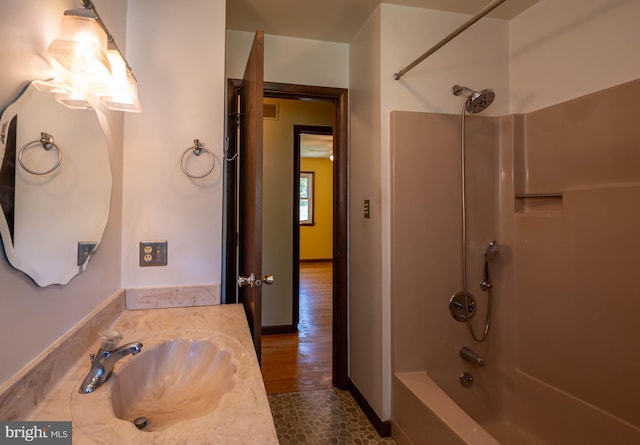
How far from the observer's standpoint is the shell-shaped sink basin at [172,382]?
0.91m

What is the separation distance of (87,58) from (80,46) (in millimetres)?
58

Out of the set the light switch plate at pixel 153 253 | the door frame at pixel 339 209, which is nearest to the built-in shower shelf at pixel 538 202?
the door frame at pixel 339 209

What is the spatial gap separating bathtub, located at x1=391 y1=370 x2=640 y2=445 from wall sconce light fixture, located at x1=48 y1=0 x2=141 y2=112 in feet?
6.03

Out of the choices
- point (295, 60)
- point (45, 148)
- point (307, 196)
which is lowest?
point (45, 148)

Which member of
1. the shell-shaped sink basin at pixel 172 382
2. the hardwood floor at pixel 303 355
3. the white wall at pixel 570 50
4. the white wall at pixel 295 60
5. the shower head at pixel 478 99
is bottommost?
the hardwood floor at pixel 303 355

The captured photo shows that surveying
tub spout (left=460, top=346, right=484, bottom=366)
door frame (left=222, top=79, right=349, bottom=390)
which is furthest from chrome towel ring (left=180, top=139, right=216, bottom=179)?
tub spout (left=460, top=346, right=484, bottom=366)

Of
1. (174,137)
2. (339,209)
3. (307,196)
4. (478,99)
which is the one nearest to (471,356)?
(339,209)

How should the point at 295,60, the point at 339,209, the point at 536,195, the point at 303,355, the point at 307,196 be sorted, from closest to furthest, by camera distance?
the point at 536,195, the point at 295,60, the point at 339,209, the point at 303,355, the point at 307,196

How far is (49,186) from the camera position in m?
0.85

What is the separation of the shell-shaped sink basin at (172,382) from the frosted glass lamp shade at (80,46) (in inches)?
35.5

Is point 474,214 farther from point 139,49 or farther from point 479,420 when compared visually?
point 139,49

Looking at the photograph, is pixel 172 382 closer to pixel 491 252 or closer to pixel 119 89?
pixel 119 89

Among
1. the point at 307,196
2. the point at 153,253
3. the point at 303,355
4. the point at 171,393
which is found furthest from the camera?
the point at 307,196

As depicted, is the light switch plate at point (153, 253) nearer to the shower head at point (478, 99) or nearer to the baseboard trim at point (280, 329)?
the shower head at point (478, 99)
